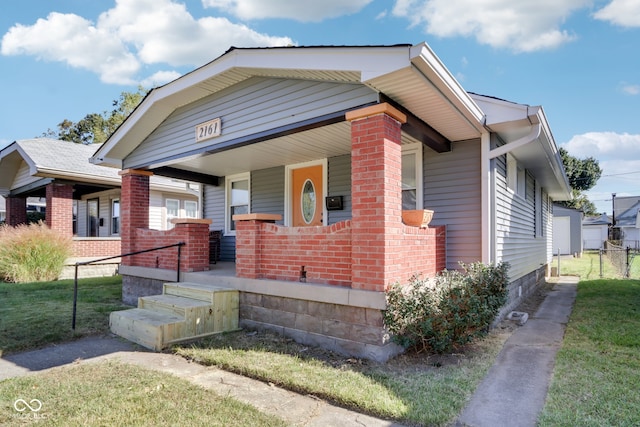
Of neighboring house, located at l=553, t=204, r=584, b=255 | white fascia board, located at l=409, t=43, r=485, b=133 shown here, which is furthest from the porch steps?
neighboring house, located at l=553, t=204, r=584, b=255

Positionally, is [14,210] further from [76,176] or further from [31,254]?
[31,254]

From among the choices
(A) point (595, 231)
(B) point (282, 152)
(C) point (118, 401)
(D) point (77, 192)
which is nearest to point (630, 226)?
(A) point (595, 231)

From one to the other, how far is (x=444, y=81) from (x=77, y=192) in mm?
16913

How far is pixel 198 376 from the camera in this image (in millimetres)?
3727

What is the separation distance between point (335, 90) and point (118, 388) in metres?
3.89

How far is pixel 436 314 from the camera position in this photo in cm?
401

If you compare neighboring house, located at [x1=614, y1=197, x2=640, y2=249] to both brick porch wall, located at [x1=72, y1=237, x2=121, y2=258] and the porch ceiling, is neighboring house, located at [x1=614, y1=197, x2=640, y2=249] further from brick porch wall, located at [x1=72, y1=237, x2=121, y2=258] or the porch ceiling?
brick porch wall, located at [x1=72, y1=237, x2=121, y2=258]

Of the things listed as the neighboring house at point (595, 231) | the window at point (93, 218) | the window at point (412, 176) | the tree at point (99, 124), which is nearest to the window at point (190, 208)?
the window at point (93, 218)

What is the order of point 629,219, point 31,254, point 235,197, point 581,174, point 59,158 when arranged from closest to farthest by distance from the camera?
point 235,197 < point 31,254 < point 59,158 < point 581,174 < point 629,219

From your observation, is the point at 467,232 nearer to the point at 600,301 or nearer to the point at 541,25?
the point at 600,301

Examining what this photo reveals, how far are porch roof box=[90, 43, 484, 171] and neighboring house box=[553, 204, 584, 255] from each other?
21.8 metres

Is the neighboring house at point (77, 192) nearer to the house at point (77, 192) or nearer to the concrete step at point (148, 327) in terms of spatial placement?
the house at point (77, 192)

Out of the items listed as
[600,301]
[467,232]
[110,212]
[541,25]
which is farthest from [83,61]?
[600,301]

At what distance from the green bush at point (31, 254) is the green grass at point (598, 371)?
39.1 ft
